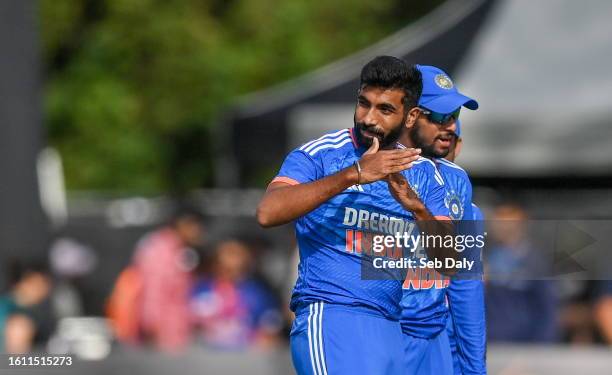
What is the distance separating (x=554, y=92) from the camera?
1233cm

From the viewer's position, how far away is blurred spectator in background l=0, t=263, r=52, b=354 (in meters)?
10.1

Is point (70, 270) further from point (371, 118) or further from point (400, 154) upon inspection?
point (400, 154)

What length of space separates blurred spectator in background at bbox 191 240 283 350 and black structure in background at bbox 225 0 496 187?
1.75m

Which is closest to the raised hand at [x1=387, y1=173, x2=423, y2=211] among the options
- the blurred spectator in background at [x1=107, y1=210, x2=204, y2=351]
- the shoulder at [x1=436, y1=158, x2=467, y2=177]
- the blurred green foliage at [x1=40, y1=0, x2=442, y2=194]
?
the shoulder at [x1=436, y1=158, x2=467, y2=177]

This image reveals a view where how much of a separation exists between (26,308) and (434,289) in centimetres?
507

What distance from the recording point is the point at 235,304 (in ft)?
39.2

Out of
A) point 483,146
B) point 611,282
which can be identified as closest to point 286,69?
point 483,146

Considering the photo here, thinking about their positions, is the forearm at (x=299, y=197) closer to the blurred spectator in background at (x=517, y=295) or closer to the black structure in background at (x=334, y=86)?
the blurred spectator in background at (x=517, y=295)

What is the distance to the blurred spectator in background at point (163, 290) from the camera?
12.4m

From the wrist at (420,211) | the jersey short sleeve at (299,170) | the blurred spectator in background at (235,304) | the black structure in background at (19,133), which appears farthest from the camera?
the blurred spectator in background at (235,304)

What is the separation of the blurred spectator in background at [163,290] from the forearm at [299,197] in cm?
705

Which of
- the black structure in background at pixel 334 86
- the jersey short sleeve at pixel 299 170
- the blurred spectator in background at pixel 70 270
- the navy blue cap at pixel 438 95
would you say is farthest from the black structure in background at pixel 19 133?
the jersey short sleeve at pixel 299 170

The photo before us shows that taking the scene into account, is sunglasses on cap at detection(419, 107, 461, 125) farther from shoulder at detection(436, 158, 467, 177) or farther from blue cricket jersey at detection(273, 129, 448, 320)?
blue cricket jersey at detection(273, 129, 448, 320)

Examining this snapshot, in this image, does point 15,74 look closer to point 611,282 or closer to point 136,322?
point 136,322
